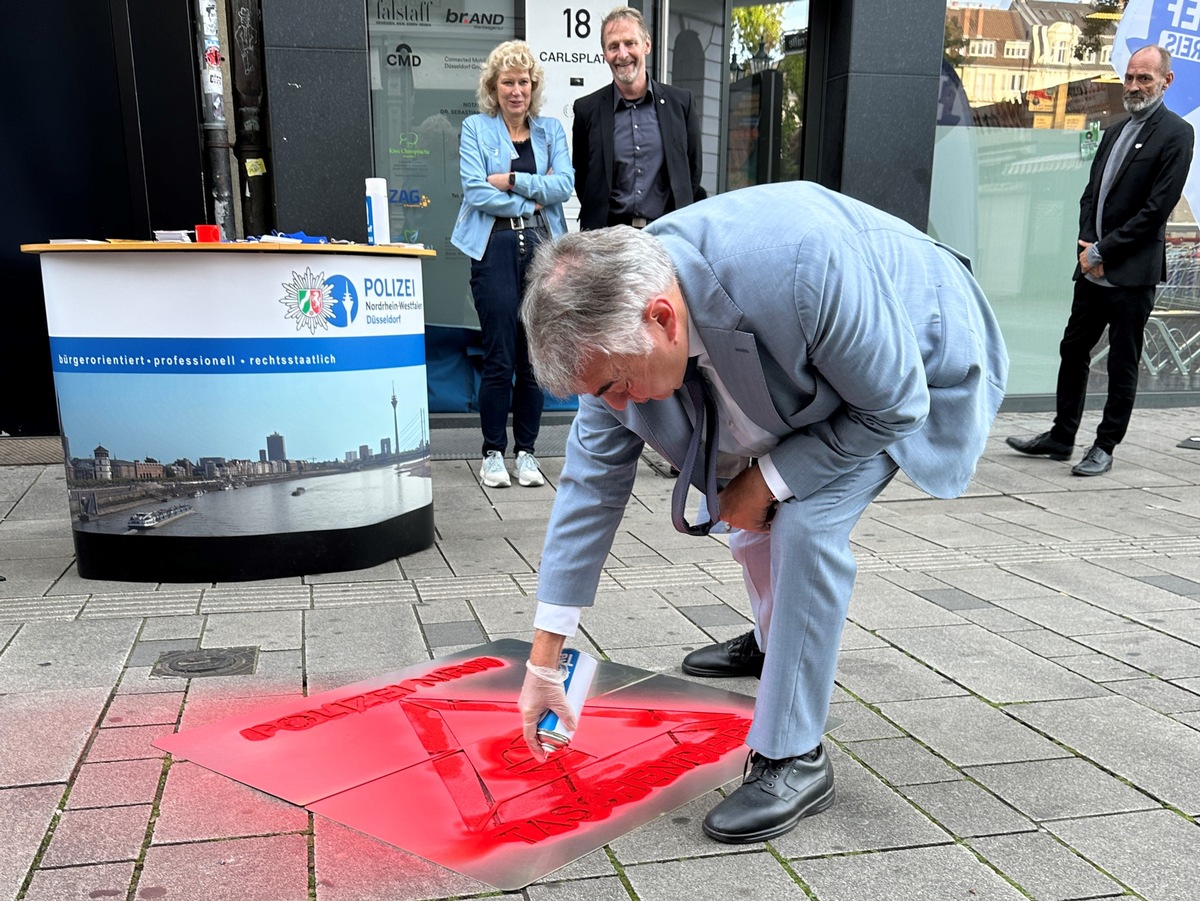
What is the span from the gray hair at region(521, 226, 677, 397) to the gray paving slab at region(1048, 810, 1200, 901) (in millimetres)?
1343

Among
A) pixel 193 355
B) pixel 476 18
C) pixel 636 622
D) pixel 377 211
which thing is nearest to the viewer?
pixel 636 622

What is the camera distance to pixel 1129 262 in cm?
555

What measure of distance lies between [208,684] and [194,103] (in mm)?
4078

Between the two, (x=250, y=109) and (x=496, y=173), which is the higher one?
(x=250, y=109)

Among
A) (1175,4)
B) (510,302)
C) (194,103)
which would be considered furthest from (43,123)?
(1175,4)

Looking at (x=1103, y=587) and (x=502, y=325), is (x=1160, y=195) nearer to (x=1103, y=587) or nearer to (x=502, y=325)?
(x=1103, y=587)

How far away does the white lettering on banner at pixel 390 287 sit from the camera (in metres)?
3.82

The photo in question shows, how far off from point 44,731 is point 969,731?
2.28 m

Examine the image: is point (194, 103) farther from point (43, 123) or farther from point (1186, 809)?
point (1186, 809)

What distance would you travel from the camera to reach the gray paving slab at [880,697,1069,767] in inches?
99.0

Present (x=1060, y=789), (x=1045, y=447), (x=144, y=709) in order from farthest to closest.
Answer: (x=1045, y=447)
(x=144, y=709)
(x=1060, y=789)

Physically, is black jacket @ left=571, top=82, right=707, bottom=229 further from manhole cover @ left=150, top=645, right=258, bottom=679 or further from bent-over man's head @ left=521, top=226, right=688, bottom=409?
bent-over man's head @ left=521, top=226, right=688, bottom=409

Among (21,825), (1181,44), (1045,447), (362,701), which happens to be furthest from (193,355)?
(1181,44)

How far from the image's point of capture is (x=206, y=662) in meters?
3.04
